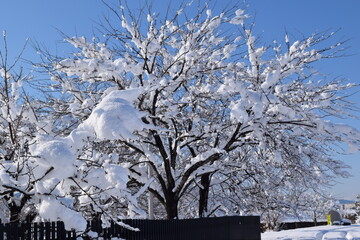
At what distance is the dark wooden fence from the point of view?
5504mm

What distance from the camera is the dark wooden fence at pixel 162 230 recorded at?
550 cm

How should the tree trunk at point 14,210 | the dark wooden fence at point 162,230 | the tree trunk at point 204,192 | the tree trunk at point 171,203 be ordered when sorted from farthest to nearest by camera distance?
the tree trunk at point 204,192, the tree trunk at point 171,203, the tree trunk at point 14,210, the dark wooden fence at point 162,230

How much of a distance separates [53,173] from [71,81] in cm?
742

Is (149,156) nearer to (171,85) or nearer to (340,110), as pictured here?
(171,85)

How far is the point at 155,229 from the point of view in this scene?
29.0ft

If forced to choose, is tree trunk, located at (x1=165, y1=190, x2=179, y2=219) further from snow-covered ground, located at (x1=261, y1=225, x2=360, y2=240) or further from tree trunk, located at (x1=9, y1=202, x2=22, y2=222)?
snow-covered ground, located at (x1=261, y1=225, x2=360, y2=240)

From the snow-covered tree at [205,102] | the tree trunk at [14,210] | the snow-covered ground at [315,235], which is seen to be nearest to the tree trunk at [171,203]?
the snow-covered tree at [205,102]

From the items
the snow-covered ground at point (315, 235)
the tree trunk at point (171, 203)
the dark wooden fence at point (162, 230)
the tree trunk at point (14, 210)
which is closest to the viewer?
the dark wooden fence at point (162, 230)

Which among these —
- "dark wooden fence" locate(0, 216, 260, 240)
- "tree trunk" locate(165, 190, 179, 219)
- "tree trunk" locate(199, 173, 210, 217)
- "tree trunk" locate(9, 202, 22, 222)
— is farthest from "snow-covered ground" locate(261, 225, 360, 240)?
"tree trunk" locate(9, 202, 22, 222)

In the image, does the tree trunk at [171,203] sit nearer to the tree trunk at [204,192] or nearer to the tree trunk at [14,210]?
the tree trunk at [204,192]

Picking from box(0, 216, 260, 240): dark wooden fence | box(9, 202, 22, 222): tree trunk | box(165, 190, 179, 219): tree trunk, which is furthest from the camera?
box(165, 190, 179, 219): tree trunk

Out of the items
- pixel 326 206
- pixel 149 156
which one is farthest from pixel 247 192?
pixel 326 206

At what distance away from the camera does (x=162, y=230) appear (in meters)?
9.14

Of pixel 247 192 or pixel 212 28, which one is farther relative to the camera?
pixel 247 192
